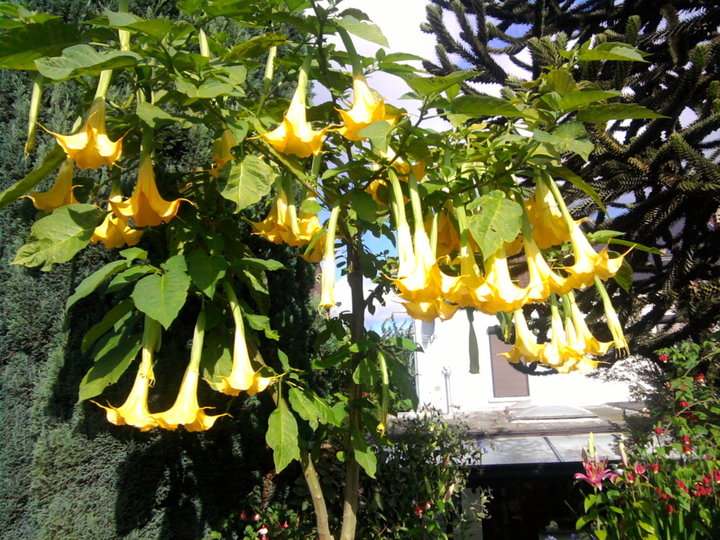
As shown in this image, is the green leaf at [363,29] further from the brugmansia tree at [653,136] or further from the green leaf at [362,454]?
the brugmansia tree at [653,136]

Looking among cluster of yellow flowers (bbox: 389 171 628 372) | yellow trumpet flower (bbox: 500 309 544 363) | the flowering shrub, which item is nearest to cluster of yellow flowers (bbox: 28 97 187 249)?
cluster of yellow flowers (bbox: 389 171 628 372)

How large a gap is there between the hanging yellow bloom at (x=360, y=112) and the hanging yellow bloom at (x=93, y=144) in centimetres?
45

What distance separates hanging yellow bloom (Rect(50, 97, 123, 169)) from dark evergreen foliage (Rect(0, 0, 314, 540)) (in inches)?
34.4

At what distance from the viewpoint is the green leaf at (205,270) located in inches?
47.5

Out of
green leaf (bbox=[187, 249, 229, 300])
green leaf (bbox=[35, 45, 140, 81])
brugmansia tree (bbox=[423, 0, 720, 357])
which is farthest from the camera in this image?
brugmansia tree (bbox=[423, 0, 720, 357])

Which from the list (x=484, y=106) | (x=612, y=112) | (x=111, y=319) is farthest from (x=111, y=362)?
(x=612, y=112)

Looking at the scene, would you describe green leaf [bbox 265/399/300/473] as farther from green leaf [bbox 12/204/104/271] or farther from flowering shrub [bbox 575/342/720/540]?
flowering shrub [bbox 575/342/720/540]

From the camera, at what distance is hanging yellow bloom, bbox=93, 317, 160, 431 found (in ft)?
3.61

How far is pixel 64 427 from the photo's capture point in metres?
2.01

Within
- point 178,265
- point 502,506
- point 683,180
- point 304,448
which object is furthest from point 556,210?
point 502,506

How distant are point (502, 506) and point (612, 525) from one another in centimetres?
232

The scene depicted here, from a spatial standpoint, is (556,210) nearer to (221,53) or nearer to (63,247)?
(221,53)

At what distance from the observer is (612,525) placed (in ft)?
7.35

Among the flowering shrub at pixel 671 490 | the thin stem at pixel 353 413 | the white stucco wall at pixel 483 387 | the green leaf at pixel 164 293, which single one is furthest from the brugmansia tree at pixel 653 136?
the white stucco wall at pixel 483 387
